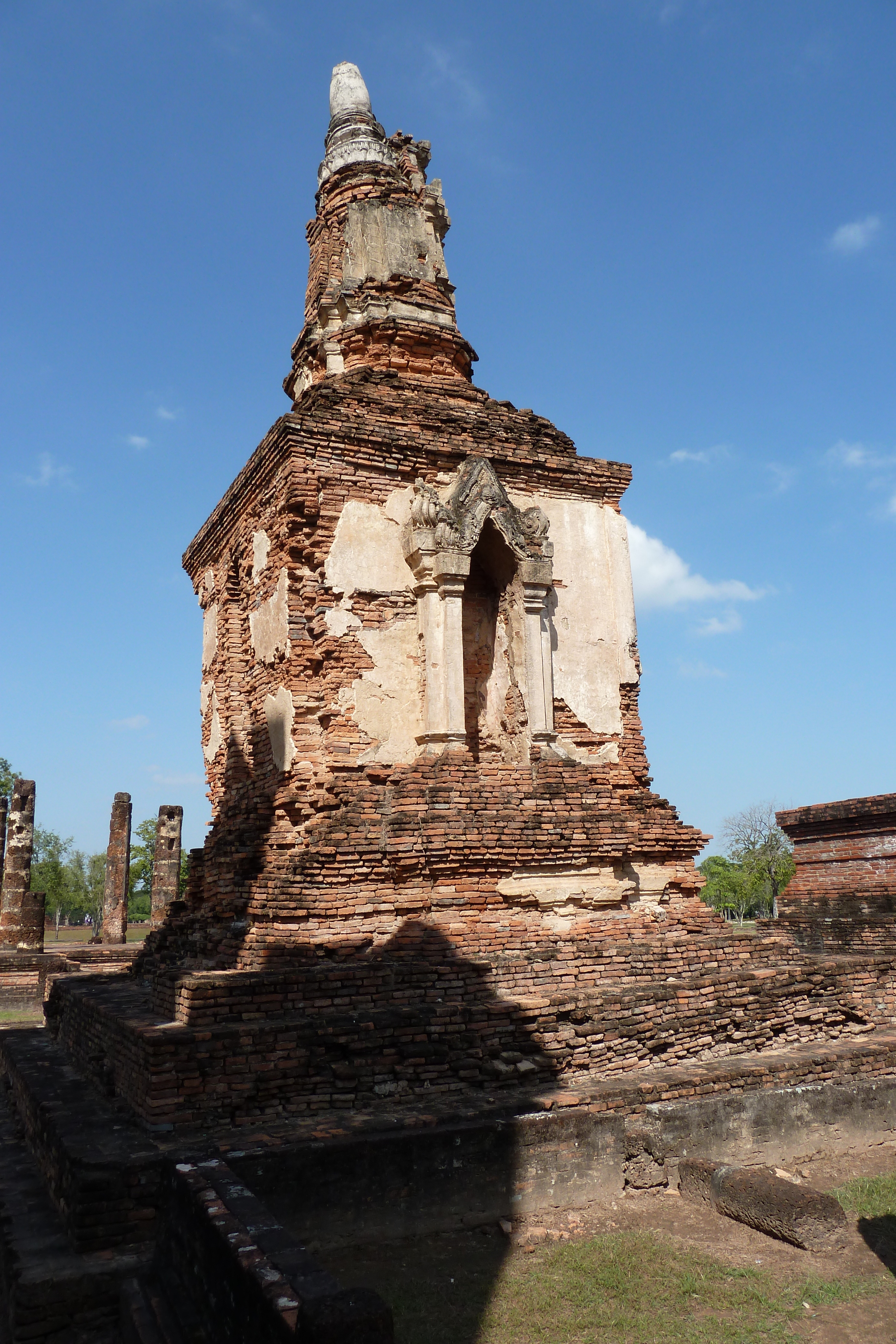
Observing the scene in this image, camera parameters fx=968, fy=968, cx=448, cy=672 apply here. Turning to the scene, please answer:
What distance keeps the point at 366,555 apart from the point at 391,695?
4.30 feet

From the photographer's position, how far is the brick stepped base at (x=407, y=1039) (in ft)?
19.4

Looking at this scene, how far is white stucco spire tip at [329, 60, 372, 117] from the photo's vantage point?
41.3ft

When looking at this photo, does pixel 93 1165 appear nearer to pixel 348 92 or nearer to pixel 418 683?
pixel 418 683

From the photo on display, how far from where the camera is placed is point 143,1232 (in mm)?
5055

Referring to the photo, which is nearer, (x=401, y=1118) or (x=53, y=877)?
(x=401, y=1118)

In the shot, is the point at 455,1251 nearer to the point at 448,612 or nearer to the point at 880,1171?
the point at 880,1171

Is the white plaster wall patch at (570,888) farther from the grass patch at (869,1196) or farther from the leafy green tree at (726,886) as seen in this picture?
the leafy green tree at (726,886)

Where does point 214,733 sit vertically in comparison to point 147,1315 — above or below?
above

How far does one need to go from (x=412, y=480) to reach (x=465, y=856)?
3.69 metres

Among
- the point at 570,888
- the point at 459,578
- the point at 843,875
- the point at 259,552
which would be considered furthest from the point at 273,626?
the point at 843,875

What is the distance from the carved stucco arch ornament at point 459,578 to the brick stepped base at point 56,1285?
4.53 metres

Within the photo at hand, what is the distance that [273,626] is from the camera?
9.09 meters

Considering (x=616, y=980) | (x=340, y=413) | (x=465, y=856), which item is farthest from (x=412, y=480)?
(x=616, y=980)

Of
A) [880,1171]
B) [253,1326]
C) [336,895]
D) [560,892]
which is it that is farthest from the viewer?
[560,892]
